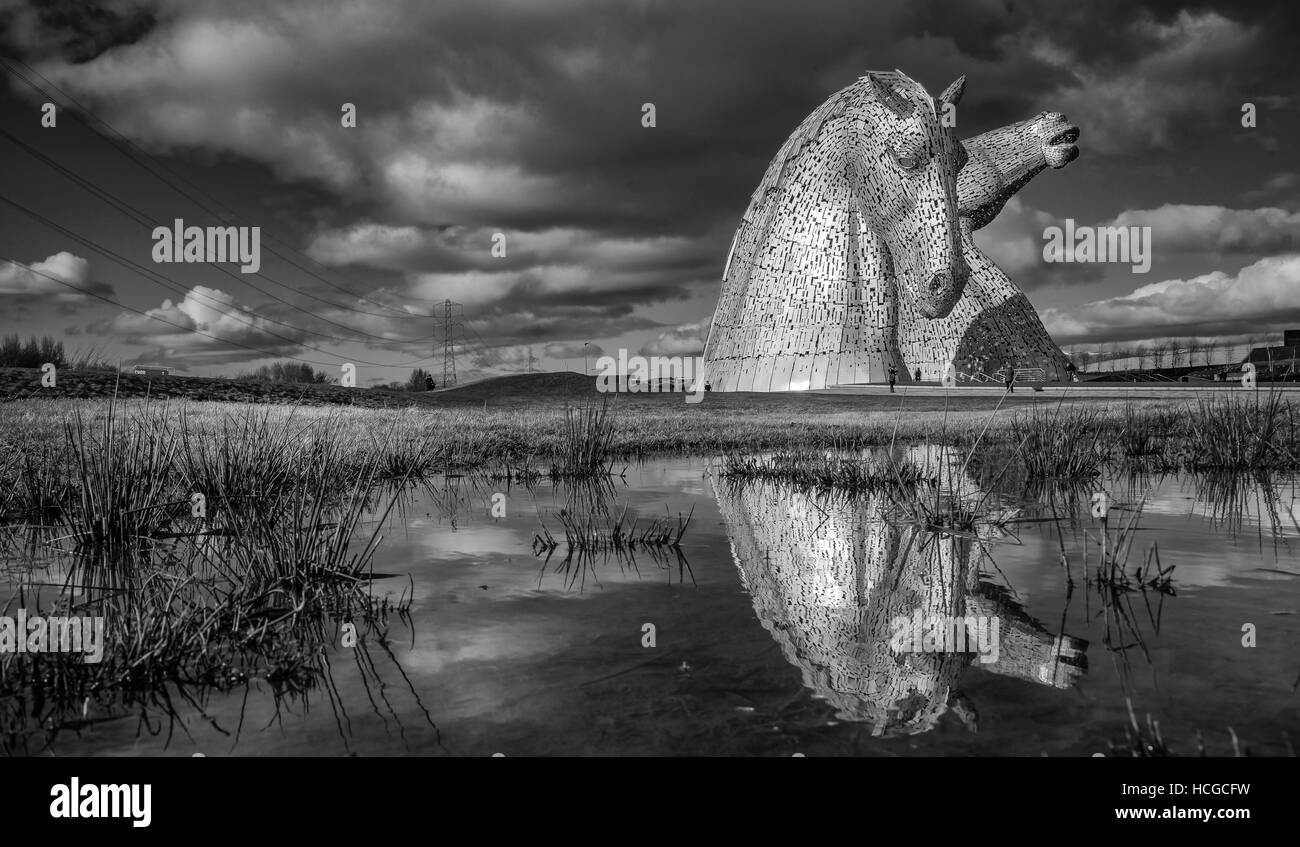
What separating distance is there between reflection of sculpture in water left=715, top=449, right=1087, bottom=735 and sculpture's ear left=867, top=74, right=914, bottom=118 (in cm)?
2083

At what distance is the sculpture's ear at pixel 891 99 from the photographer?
24.1 metres

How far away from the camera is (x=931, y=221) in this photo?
25031 mm

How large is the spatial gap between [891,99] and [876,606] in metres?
24.0

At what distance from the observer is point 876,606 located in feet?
12.6

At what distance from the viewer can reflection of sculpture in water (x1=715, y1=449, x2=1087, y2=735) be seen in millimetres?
2762

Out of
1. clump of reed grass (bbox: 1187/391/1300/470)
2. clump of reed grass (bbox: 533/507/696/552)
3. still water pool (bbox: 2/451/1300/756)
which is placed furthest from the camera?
clump of reed grass (bbox: 1187/391/1300/470)

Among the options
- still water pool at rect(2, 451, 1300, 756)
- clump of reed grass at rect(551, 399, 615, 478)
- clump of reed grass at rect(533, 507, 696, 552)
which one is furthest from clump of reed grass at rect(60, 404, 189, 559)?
clump of reed grass at rect(551, 399, 615, 478)

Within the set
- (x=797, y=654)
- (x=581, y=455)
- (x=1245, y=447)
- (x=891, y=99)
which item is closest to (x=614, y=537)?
(x=797, y=654)

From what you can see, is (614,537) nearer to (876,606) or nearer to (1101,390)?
(876,606)

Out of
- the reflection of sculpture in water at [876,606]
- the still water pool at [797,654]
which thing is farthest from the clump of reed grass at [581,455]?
the still water pool at [797,654]

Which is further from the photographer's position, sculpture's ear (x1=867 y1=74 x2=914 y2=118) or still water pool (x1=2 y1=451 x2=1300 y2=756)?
sculpture's ear (x1=867 y1=74 x2=914 y2=118)

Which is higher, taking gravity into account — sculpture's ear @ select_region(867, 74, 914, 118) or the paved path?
sculpture's ear @ select_region(867, 74, 914, 118)

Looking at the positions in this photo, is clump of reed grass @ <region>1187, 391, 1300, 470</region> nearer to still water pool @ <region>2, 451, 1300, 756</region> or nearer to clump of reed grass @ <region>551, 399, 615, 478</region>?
still water pool @ <region>2, 451, 1300, 756</region>

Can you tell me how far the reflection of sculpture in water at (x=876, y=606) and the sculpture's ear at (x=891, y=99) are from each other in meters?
20.8
